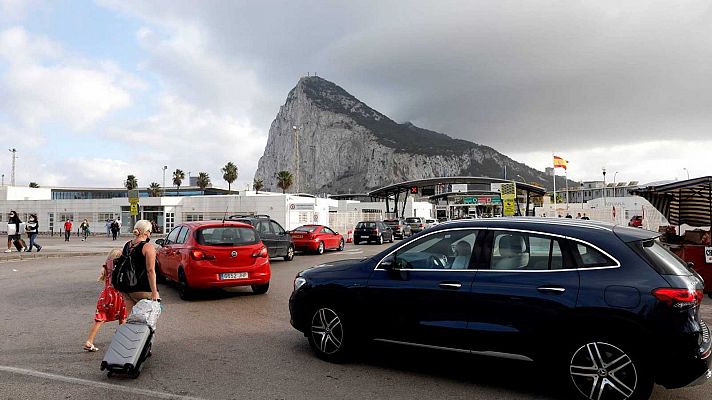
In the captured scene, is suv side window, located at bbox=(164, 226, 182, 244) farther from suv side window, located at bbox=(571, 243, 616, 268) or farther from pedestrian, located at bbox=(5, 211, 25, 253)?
pedestrian, located at bbox=(5, 211, 25, 253)

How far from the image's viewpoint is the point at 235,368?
5473mm

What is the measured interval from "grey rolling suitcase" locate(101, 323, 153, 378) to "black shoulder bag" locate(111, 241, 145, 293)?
46 centimetres

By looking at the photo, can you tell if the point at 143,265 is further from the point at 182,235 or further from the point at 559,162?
the point at 559,162

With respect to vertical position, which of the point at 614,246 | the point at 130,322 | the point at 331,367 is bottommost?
the point at 331,367

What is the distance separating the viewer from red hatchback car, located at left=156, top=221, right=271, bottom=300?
376 inches

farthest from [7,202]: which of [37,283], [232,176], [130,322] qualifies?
[130,322]

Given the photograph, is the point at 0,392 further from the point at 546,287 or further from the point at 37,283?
the point at 37,283

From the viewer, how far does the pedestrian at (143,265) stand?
5.65 metres

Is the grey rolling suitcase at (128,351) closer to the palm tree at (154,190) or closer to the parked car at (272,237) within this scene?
the parked car at (272,237)

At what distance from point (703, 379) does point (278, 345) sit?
15.0 feet

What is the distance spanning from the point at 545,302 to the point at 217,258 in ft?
22.2

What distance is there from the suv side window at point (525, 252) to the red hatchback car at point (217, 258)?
618 centimetres

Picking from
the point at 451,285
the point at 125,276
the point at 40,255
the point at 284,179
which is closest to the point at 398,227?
the point at 40,255

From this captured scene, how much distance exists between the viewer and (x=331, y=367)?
18.0 feet
